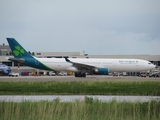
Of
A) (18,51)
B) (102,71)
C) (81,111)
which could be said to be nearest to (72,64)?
(102,71)

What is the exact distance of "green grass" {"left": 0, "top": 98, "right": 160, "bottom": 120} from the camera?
12.0 metres

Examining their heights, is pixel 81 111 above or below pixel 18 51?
below

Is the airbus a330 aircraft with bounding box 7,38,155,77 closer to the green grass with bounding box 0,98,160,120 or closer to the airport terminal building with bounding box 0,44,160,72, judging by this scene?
the airport terminal building with bounding box 0,44,160,72

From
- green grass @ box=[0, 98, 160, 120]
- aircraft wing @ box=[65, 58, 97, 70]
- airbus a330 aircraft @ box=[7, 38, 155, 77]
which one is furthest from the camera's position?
airbus a330 aircraft @ box=[7, 38, 155, 77]

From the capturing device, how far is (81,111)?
1261 cm

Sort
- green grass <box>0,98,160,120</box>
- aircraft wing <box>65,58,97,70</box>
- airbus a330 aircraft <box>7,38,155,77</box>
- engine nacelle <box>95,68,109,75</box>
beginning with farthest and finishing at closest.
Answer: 1. airbus a330 aircraft <box>7,38,155,77</box>
2. aircraft wing <box>65,58,97,70</box>
3. engine nacelle <box>95,68,109,75</box>
4. green grass <box>0,98,160,120</box>

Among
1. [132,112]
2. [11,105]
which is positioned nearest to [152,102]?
[132,112]

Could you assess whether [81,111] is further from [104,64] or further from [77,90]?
[104,64]

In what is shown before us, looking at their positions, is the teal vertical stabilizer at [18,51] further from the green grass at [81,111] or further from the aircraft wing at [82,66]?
the green grass at [81,111]

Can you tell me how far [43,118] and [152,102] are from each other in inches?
210

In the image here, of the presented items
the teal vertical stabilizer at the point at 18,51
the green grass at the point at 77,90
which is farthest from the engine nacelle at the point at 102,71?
the green grass at the point at 77,90

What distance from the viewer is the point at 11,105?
44.4ft

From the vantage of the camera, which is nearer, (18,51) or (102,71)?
(102,71)

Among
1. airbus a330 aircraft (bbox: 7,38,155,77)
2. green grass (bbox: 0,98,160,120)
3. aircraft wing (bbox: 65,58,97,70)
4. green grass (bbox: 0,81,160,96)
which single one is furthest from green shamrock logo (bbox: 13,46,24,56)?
green grass (bbox: 0,98,160,120)
